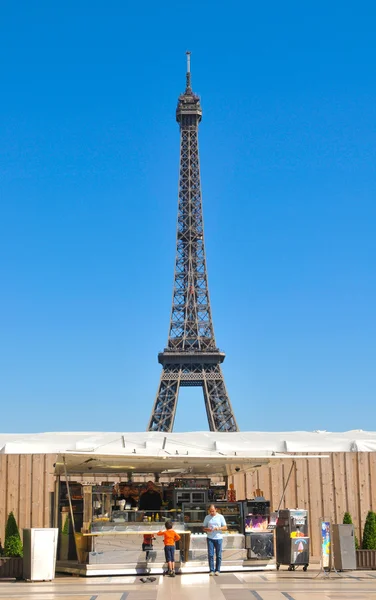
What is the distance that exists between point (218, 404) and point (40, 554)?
47303mm

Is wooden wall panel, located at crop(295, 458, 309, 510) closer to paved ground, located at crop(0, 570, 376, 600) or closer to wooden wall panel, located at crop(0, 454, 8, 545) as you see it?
paved ground, located at crop(0, 570, 376, 600)

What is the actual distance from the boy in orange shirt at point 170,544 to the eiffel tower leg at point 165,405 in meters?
45.3

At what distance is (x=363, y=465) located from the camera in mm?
19938

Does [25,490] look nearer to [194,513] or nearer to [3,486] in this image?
[3,486]

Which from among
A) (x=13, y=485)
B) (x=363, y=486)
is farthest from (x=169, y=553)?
(x=363, y=486)

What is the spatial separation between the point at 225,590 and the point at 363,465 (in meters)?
7.62

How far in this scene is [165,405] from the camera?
6262cm

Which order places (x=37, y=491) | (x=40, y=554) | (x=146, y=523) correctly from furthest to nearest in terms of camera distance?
(x=37, y=491) < (x=146, y=523) < (x=40, y=554)

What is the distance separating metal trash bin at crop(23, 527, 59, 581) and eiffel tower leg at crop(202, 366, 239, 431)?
4526cm

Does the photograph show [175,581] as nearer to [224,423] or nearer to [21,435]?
[21,435]

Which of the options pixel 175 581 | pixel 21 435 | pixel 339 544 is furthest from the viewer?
pixel 21 435

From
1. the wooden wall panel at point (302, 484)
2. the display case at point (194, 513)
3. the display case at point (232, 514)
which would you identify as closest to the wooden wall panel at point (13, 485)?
the display case at point (194, 513)

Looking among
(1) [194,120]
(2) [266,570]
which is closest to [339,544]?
(2) [266,570]

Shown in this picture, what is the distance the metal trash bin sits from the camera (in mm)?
15523
